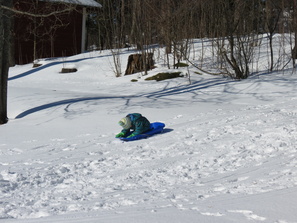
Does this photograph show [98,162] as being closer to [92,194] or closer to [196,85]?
[92,194]

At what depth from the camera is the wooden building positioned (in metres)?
25.8

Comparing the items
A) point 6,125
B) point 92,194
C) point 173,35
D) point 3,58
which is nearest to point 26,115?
point 6,125

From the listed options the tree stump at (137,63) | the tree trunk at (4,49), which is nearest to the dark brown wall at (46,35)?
the tree stump at (137,63)

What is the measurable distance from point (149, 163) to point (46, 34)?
2377 centimetres

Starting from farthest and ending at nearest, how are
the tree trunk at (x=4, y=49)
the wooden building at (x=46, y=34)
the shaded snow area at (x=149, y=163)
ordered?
the wooden building at (x=46, y=34), the tree trunk at (x=4, y=49), the shaded snow area at (x=149, y=163)

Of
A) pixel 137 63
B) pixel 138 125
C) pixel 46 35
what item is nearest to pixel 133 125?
pixel 138 125

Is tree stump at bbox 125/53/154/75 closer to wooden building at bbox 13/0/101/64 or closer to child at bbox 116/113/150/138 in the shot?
wooden building at bbox 13/0/101/64

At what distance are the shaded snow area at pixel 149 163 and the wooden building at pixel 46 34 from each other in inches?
601

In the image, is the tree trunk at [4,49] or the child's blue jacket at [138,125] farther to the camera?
the tree trunk at [4,49]

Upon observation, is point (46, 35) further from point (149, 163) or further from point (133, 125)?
point (149, 163)

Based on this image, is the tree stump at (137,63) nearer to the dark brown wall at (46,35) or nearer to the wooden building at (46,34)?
the wooden building at (46,34)

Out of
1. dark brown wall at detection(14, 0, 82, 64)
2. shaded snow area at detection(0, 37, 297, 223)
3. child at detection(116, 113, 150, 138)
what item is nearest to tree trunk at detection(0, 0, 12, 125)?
shaded snow area at detection(0, 37, 297, 223)

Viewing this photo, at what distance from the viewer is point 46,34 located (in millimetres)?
27750

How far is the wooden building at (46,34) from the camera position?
1016 inches
